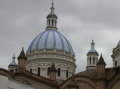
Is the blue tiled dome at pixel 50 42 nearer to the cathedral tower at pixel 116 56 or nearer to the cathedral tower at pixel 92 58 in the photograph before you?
the cathedral tower at pixel 92 58

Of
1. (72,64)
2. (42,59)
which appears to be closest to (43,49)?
(42,59)

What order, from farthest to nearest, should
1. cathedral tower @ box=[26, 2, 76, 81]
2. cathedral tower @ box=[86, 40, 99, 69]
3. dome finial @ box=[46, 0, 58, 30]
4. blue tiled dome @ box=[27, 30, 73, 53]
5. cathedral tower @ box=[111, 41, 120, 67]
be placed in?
dome finial @ box=[46, 0, 58, 30], cathedral tower @ box=[86, 40, 99, 69], blue tiled dome @ box=[27, 30, 73, 53], cathedral tower @ box=[26, 2, 76, 81], cathedral tower @ box=[111, 41, 120, 67]

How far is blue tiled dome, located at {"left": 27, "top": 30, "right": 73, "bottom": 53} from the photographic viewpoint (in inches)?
2371

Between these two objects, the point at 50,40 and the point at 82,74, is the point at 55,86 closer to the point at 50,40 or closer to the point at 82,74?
the point at 82,74

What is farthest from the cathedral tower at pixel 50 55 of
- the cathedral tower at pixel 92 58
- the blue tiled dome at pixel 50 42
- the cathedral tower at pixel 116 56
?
the cathedral tower at pixel 116 56

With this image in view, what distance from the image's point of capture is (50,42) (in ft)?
198

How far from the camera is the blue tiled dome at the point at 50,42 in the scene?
6023 cm

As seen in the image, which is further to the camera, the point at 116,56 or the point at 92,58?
the point at 92,58

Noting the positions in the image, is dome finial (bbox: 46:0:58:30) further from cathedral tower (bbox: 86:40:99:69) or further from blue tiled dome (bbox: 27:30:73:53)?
cathedral tower (bbox: 86:40:99:69)

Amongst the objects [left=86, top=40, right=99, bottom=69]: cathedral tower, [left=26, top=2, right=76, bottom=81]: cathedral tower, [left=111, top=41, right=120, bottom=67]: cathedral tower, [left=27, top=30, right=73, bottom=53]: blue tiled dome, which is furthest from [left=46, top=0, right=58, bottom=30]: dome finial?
[left=111, top=41, right=120, bottom=67]: cathedral tower

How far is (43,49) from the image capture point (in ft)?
195

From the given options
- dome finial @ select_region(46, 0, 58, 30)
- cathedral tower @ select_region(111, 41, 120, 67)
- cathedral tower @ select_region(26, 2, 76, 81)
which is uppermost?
dome finial @ select_region(46, 0, 58, 30)

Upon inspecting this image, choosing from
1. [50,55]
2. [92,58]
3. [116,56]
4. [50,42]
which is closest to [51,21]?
[50,42]

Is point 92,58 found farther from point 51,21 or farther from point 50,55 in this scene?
point 51,21
